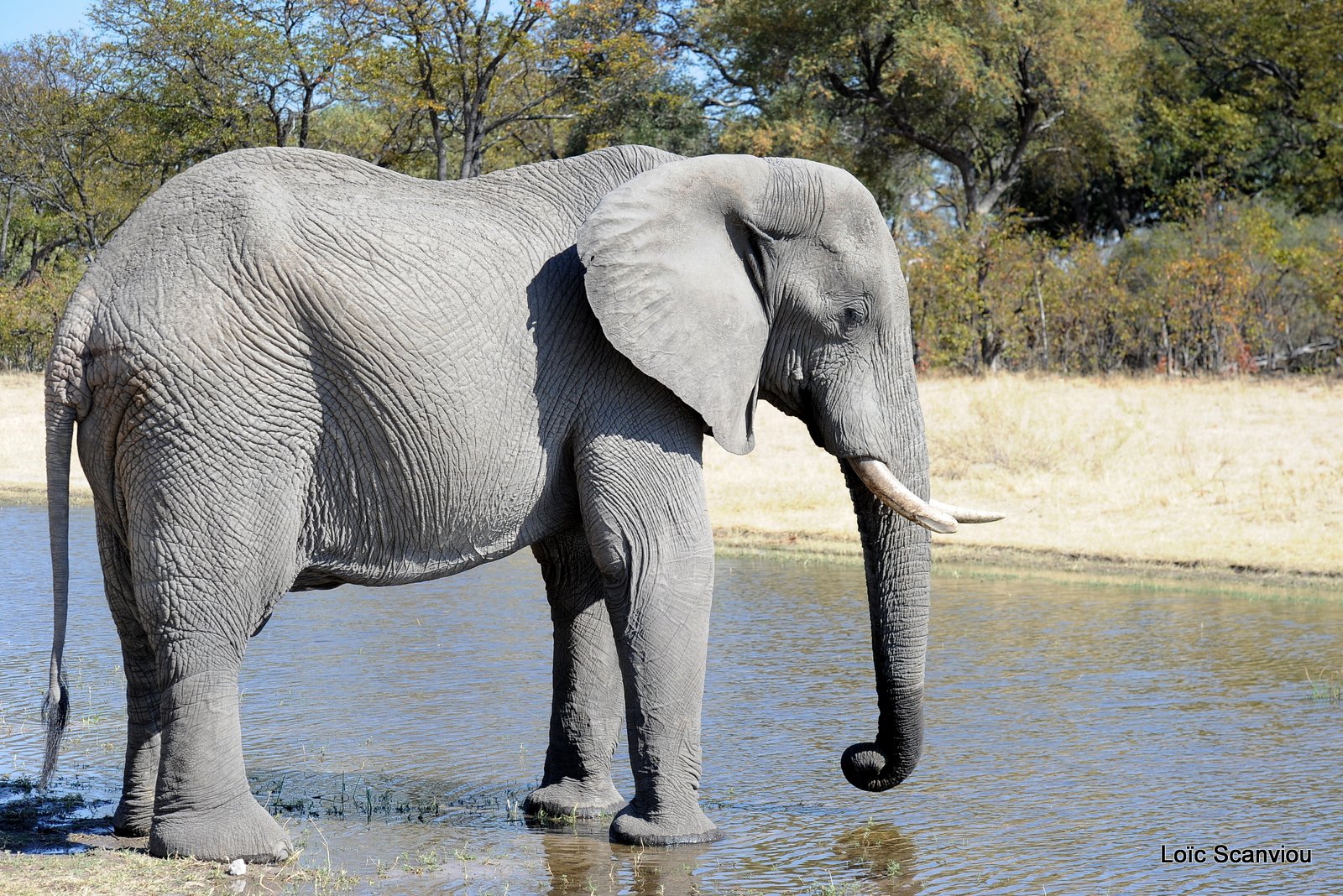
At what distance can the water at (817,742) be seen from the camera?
5.28m

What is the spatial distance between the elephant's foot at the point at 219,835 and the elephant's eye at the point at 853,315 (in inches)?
100

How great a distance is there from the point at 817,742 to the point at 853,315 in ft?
7.61

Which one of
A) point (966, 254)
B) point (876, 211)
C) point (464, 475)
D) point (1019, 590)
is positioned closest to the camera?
point (464, 475)

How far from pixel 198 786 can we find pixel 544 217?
2.19 meters

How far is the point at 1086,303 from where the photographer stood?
2505 cm

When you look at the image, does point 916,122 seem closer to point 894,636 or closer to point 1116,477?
point 1116,477

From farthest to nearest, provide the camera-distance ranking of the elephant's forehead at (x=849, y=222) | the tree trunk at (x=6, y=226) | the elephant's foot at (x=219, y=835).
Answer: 1. the tree trunk at (x=6, y=226)
2. the elephant's forehead at (x=849, y=222)
3. the elephant's foot at (x=219, y=835)

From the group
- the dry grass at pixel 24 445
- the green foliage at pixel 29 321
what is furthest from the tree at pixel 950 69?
the dry grass at pixel 24 445

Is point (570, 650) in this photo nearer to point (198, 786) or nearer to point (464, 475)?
point (464, 475)

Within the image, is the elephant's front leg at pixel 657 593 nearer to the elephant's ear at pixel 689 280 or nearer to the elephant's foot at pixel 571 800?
the elephant's ear at pixel 689 280

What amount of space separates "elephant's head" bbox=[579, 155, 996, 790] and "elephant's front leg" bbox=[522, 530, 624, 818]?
0.94m

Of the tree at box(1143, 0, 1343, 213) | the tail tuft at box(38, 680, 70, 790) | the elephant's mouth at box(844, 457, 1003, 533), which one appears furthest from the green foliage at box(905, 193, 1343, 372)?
the tail tuft at box(38, 680, 70, 790)

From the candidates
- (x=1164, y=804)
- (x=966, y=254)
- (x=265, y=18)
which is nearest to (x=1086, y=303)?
(x=966, y=254)

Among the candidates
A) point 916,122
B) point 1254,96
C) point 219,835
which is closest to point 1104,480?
point 219,835
